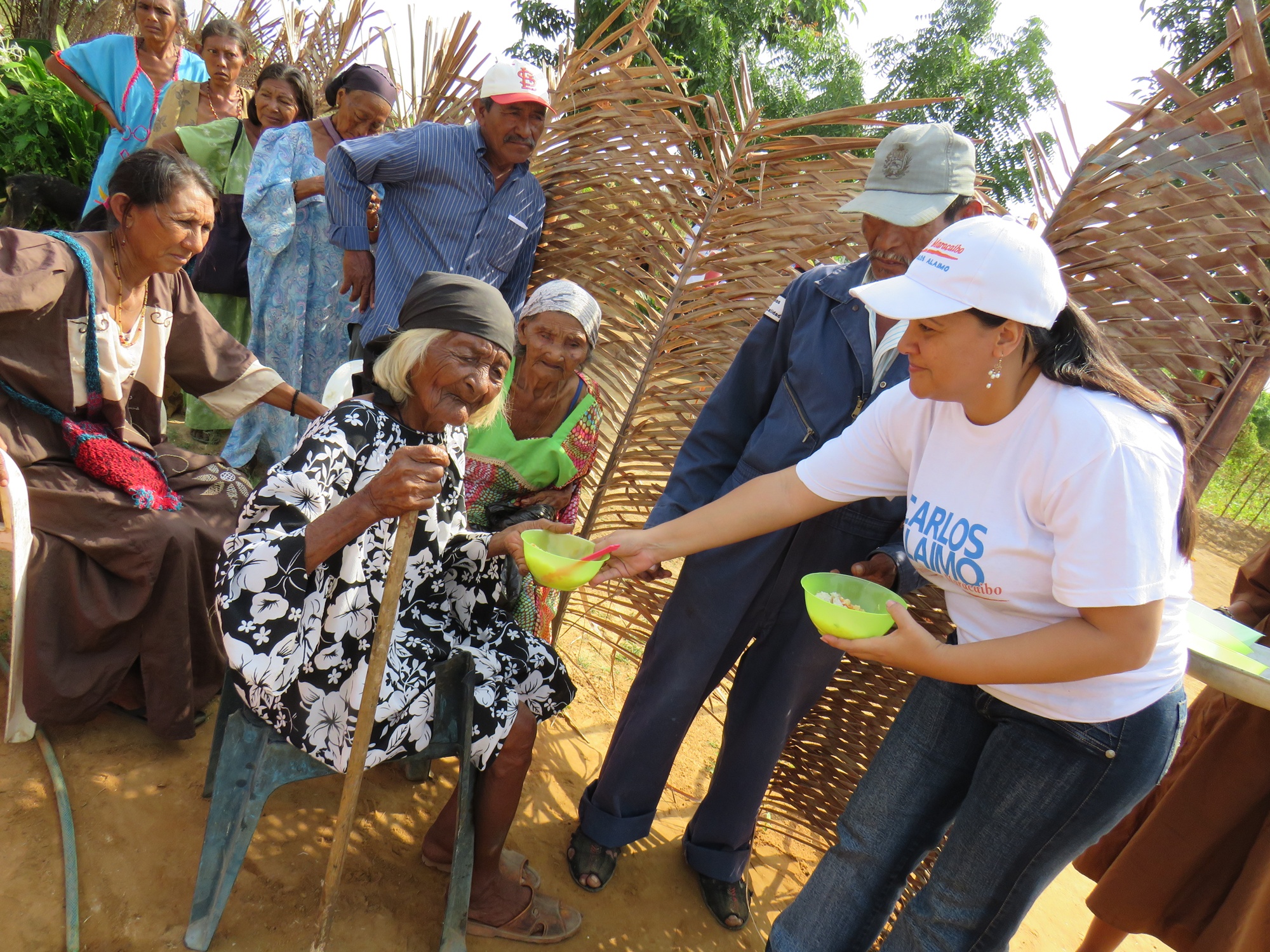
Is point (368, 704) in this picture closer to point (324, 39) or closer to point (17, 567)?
point (17, 567)

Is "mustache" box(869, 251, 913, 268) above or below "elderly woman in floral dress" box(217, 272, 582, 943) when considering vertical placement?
above

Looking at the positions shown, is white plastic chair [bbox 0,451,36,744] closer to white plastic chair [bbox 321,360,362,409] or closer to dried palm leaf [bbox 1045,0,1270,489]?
white plastic chair [bbox 321,360,362,409]

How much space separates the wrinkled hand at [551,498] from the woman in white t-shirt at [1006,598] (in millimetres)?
1330

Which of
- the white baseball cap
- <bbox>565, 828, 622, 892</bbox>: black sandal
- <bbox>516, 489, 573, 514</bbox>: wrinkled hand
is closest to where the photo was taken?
the white baseball cap

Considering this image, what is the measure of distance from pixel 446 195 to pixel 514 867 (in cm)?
297

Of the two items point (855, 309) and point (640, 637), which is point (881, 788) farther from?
point (640, 637)

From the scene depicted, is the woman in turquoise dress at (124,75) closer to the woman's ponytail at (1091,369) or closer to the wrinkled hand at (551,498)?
the wrinkled hand at (551,498)

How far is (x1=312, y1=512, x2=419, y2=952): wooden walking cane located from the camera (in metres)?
2.10

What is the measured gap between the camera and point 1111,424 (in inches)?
66.7

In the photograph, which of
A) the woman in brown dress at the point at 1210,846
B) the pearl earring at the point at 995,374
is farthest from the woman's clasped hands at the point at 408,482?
the woman in brown dress at the point at 1210,846

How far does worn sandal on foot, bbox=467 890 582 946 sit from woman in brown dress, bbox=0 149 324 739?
1.31 m

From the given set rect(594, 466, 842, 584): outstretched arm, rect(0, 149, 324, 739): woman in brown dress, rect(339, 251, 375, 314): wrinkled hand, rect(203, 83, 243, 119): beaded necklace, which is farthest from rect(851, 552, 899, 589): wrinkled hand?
rect(203, 83, 243, 119): beaded necklace

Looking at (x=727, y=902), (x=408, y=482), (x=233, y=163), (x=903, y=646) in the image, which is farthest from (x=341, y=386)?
(x=233, y=163)

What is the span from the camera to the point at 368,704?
2.13 meters
